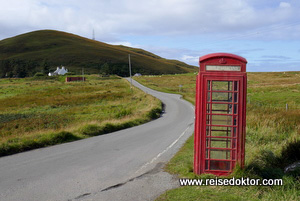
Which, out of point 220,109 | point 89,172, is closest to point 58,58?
point 89,172

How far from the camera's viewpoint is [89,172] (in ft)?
26.3

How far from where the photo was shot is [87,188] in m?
6.70

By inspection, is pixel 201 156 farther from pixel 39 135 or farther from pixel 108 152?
pixel 39 135

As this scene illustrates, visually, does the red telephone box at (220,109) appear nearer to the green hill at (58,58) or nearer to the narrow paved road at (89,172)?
the narrow paved road at (89,172)

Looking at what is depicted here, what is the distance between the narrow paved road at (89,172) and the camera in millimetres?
6387

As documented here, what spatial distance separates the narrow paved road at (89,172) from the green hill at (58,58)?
4482 inches

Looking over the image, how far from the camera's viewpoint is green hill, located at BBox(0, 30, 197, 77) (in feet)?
432

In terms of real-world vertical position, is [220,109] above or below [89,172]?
above

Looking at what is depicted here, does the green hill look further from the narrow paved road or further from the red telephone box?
the red telephone box

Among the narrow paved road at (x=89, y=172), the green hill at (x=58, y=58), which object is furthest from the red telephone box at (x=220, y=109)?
the green hill at (x=58, y=58)

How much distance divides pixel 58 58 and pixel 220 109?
5943 inches

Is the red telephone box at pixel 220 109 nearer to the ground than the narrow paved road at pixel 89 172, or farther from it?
farther from it

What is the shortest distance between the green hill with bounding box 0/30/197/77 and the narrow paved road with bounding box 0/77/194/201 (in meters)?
114

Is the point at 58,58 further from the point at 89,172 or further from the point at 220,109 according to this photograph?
the point at 220,109
